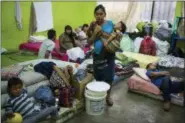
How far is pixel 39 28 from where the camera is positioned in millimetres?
5508

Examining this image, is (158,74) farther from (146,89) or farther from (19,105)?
(19,105)

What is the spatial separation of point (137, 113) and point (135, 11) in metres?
4.25

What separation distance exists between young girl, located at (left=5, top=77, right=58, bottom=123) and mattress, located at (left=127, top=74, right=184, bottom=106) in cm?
158

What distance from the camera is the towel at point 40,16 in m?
5.35

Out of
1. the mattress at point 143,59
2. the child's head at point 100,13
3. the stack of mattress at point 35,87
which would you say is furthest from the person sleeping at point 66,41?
the child's head at point 100,13

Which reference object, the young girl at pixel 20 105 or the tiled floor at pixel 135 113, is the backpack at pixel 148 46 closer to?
the tiled floor at pixel 135 113

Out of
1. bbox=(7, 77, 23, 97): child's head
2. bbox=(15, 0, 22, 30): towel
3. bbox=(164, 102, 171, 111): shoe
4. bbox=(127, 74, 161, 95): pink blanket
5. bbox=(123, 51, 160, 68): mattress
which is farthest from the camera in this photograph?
bbox=(15, 0, 22, 30): towel

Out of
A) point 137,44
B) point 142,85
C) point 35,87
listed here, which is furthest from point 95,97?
point 137,44

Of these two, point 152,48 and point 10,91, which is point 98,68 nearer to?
point 10,91

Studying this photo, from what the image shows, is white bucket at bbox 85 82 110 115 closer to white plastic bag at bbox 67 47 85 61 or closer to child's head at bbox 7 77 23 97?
child's head at bbox 7 77 23 97

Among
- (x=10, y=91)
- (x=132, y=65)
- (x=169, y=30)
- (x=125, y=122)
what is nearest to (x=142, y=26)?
(x=169, y=30)

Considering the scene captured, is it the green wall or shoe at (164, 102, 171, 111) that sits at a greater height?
the green wall

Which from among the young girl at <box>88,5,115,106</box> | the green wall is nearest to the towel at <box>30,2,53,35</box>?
the green wall

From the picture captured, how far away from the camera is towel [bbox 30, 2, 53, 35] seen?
535cm
